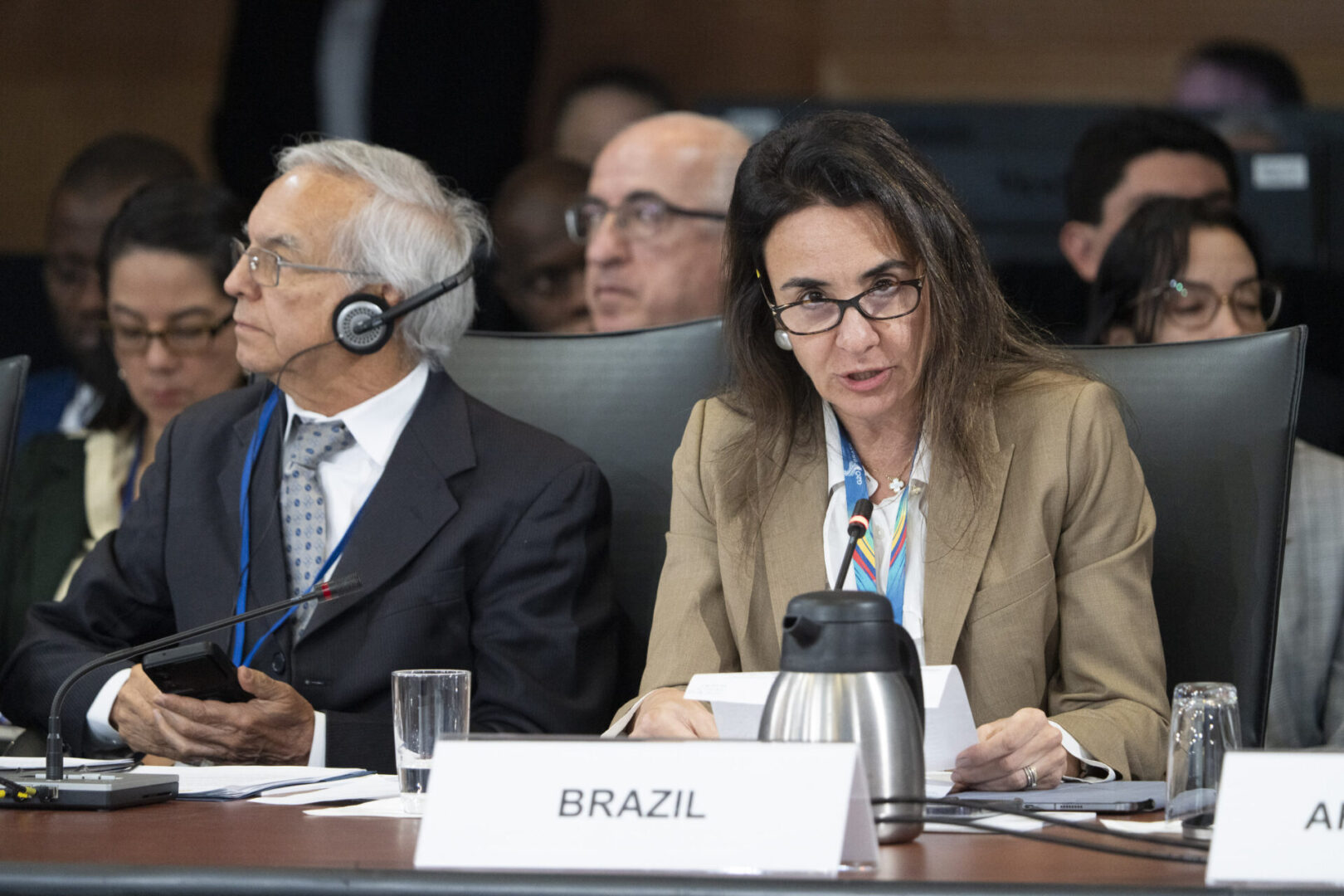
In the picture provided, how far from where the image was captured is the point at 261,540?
2.10 m

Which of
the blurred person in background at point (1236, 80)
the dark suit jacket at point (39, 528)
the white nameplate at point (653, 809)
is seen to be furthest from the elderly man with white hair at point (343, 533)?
the blurred person in background at point (1236, 80)

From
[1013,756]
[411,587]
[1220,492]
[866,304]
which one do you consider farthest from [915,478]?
[411,587]

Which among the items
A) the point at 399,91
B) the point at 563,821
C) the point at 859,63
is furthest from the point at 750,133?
the point at 563,821

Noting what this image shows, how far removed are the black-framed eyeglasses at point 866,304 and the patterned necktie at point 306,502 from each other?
66 centimetres

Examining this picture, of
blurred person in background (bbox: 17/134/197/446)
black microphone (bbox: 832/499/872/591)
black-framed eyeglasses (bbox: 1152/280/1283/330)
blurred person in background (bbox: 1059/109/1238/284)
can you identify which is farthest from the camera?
blurred person in background (bbox: 17/134/197/446)

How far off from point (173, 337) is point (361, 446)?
0.77 metres

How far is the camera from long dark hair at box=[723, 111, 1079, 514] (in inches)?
72.5

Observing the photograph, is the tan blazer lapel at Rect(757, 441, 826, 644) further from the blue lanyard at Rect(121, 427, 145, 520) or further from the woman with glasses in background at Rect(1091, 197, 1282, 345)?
the blue lanyard at Rect(121, 427, 145, 520)

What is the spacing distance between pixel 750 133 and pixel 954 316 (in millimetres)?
2131

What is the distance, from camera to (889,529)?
6.12 ft

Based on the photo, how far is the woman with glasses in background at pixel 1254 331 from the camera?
2193 mm

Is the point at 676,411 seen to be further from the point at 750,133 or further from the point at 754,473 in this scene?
the point at 750,133

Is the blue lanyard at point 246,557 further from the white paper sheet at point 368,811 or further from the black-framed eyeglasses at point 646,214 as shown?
the black-framed eyeglasses at point 646,214

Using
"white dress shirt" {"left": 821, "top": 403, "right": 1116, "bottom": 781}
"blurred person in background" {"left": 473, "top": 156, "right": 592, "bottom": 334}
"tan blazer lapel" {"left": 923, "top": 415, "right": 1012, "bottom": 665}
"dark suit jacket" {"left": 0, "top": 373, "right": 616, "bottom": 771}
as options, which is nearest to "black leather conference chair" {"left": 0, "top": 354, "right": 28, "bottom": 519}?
"dark suit jacket" {"left": 0, "top": 373, "right": 616, "bottom": 771}
